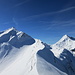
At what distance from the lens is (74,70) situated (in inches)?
2363

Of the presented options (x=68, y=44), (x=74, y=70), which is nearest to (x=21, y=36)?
(x=74, y=70)

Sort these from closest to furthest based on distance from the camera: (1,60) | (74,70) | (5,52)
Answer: (1,60) < (5,52) < (74,70)

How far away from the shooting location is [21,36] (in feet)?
197

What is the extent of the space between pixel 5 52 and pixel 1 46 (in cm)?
605

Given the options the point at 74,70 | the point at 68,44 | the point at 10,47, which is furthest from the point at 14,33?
the point at 68,44

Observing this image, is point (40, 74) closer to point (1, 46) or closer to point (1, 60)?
point (1, 60)

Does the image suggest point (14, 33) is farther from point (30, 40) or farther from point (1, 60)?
point (1, 60)

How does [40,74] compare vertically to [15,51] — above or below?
below

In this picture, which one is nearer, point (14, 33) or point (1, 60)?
point (1, 60)

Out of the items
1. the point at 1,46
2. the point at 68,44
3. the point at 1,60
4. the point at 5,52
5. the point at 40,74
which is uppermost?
the point at 68,44

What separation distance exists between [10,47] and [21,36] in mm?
12585

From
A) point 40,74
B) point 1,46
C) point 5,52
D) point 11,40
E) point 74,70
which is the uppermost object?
point 74,70

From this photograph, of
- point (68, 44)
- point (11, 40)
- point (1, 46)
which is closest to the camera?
point (1, 46)

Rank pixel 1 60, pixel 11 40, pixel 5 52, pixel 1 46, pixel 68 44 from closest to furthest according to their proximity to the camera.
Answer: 1. pixel 1 60
2. pixel 5 52
3. pixel 1 46
4. pixel 11 40
5. pixel 68 44
